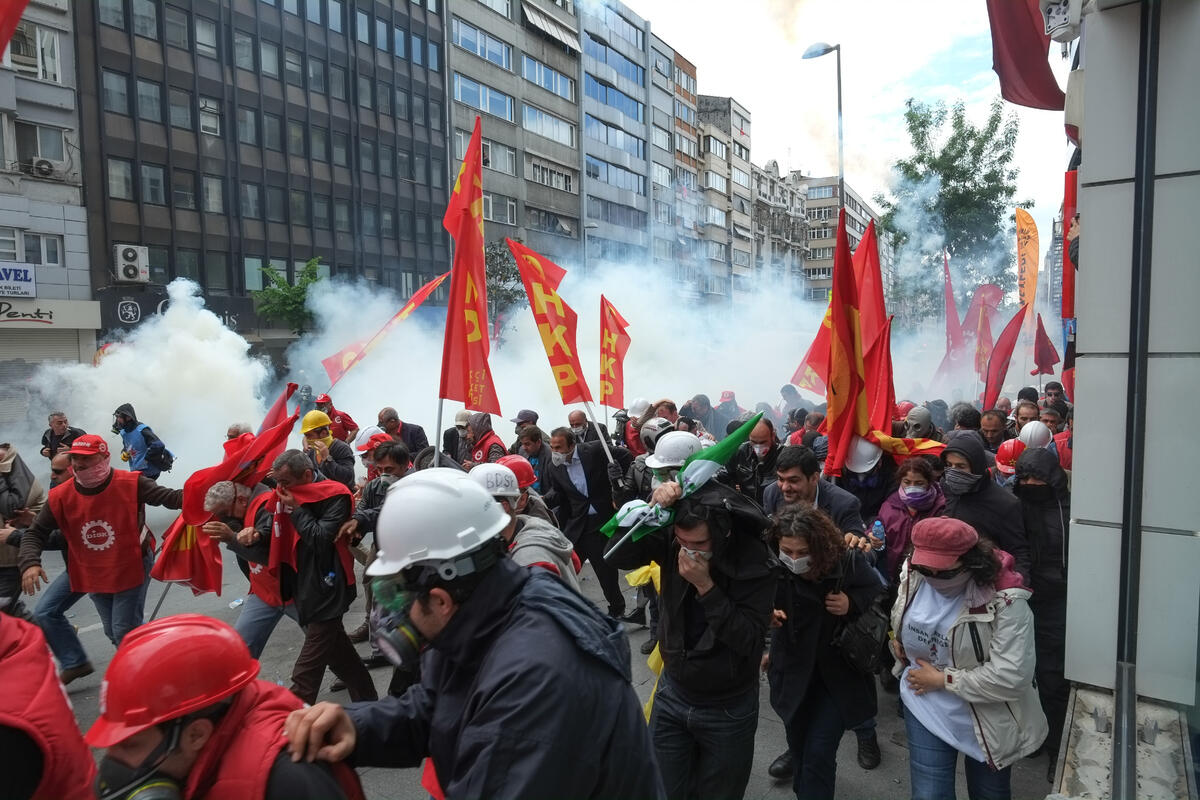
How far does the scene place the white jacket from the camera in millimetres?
2766

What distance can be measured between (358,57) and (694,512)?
3527 cm

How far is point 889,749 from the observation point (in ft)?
13.9

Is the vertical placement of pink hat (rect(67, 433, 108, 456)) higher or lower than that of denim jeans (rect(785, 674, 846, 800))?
higher

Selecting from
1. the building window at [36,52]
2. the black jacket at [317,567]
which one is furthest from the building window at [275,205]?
the black jacket at [317,567]

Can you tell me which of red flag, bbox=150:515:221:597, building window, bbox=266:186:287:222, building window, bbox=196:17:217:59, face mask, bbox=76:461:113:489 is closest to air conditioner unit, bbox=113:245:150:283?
building window, bbox=266:186:287:222

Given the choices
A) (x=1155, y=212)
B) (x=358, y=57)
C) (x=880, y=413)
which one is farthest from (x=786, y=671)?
(x=358, y=57)

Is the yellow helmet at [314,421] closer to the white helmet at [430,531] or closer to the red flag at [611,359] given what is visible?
the red flag at [611,359]

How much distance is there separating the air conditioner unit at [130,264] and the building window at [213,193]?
12.1 ft

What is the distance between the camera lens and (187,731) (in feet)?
5.08

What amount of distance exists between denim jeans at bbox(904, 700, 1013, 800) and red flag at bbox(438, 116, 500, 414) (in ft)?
12.3

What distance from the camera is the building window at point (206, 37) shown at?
26.7m

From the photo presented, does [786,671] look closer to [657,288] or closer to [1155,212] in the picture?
[1155,212]

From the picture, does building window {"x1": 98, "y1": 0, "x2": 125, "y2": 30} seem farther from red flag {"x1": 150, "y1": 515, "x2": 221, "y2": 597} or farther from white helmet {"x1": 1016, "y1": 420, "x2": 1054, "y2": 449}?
white helmet {"x1": 1016, "y1": 420, "x2": 1054, "y2": 449}

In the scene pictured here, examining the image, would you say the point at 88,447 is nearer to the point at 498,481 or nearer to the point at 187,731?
the point at 498,481
